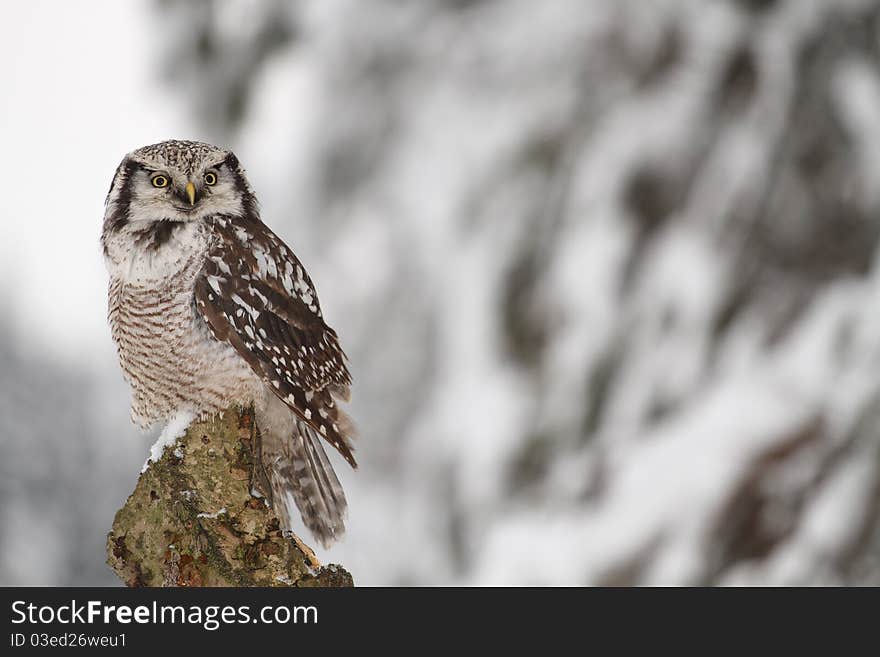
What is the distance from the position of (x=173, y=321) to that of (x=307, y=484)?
483 millimetres

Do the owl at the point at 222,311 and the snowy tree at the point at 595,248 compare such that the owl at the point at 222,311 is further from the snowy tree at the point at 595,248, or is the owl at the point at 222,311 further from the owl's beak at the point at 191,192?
the snowy tree at the point at 595,248

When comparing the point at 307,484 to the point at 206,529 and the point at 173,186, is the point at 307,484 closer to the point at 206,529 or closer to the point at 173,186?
the point at 206,529

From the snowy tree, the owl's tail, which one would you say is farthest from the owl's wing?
the snowy tree

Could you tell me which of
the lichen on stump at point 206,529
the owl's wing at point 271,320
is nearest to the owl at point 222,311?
the owl's wing at point 271,320

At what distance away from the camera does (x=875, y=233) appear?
12.0ft

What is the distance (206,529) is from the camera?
6.03ft

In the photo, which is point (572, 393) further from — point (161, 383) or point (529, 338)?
point (161, 383)

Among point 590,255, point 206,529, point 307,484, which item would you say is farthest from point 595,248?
point 206,529
